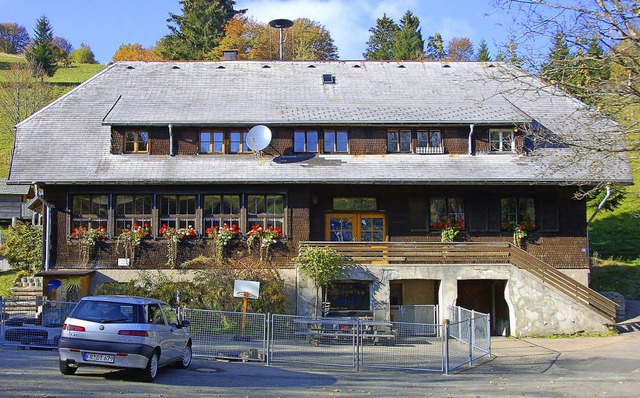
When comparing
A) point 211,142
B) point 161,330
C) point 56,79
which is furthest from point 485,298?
point 56,79

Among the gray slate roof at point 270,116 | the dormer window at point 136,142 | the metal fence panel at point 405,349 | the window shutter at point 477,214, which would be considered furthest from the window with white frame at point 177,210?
the window shutter at point 477,214

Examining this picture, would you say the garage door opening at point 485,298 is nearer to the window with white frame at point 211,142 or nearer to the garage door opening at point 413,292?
the garage door opening at point 413,292

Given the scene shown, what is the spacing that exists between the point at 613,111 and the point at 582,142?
675 millimetres

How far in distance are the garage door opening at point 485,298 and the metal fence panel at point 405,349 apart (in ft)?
23.9

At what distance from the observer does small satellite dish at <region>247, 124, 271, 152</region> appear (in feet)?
81.4

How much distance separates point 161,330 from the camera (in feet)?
45.3

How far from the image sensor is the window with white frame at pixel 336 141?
85.5 feet

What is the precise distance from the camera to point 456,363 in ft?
57.7

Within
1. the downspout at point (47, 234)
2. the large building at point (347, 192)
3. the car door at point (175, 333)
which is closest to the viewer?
the car door at point (175, 333)

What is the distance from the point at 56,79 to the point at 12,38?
45.4 metres

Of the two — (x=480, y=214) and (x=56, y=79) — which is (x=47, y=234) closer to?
(x=480, y=214)

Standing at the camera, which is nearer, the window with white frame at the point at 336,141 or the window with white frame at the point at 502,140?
the window with white frame at the point at 336,141

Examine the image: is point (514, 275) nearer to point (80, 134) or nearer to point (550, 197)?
point (550, 197)

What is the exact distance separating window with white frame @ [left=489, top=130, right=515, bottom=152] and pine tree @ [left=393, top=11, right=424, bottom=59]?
43.6 m
